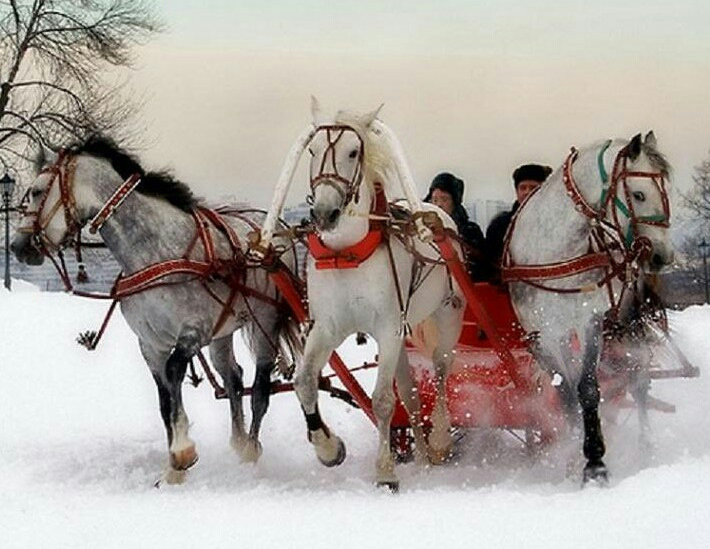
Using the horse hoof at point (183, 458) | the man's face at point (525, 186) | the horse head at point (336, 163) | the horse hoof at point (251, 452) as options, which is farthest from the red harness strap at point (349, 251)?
the man's face at point (525, 186)

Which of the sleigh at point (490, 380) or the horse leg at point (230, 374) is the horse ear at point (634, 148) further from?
the horse leg at point (230, 374)

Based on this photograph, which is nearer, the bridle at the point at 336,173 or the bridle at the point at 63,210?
the bridle at the point at 336,173

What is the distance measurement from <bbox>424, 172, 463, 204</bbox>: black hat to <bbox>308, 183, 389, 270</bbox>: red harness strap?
2.62 metres

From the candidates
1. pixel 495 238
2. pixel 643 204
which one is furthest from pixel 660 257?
pixel 495 238

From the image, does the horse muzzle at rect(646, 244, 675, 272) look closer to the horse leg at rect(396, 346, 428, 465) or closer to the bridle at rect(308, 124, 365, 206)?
the bridle at rect(308, 124, 365, 206)

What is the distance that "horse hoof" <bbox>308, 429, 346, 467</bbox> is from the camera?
22.8ft

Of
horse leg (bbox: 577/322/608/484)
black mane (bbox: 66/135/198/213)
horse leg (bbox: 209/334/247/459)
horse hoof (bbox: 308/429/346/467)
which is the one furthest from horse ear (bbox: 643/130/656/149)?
horse leg (bbox: 209/334/247/459)

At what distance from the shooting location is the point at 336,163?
21.1 ft

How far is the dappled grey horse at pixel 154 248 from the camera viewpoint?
7227 mm

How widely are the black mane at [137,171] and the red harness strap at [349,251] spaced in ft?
4.49

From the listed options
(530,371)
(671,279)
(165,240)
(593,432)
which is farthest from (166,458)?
(671,279)

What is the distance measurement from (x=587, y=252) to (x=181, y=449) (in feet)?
9.51

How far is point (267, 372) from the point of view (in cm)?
845

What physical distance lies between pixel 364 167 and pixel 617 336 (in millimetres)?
1943
